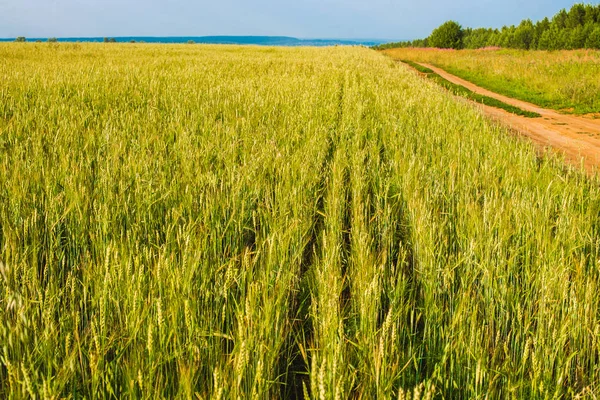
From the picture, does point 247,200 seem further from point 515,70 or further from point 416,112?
point 515,70

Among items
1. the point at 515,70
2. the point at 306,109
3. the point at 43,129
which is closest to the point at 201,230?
the point at 43,129

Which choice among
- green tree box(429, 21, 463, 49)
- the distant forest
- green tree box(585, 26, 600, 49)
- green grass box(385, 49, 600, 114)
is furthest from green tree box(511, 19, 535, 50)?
green grass box(385, 49, 600, 114)

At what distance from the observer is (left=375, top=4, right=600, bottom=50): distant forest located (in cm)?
3894

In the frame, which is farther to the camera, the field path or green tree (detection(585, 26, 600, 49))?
green tree (detection(585, 26, 600, 49))

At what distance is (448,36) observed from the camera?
5166cm

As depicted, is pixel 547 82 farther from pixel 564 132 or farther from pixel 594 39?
pixel 594 39

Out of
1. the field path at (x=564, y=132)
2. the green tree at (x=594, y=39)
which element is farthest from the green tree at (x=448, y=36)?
the field path at (x=564, y=132)

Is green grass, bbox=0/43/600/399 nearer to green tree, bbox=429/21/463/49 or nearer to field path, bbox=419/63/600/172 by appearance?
field path, bbox=419/63/600/172

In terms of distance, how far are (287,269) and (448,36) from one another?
185 feet

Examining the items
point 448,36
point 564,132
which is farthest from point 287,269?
point 448,36

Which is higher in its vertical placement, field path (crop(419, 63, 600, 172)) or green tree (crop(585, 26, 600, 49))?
green tree (crop(585, 26, 600, 49))

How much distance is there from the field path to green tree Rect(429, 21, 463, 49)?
147ft

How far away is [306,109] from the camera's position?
5.05 m

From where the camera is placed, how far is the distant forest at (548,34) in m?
38.9
